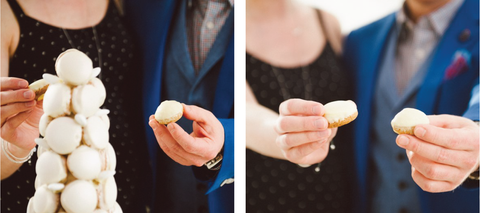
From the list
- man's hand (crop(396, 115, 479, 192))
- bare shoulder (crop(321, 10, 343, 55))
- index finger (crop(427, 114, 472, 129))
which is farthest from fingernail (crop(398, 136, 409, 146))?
bare shoulder (crop(321, 10, 343, 55))

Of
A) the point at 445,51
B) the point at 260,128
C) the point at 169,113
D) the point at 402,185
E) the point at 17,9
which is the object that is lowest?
the point at 402,185

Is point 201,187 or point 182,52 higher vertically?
point 182,52

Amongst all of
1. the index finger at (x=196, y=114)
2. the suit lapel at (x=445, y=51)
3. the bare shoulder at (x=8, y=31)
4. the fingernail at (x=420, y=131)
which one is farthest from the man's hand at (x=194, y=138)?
the suit lapel at (x=445, y=51)

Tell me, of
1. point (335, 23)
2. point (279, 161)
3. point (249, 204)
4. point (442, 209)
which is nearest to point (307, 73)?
point (335, 23)

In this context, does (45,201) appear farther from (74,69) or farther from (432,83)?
(432,83)

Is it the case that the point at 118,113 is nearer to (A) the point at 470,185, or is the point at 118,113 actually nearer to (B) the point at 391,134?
(B) the point at 391,134

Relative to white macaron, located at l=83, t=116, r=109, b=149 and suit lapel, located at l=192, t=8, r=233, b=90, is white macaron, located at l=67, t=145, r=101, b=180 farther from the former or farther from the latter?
suit lapel, located at l=192, t=8, r=233, b=90

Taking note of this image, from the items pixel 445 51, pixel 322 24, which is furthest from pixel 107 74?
pixel 445 51
